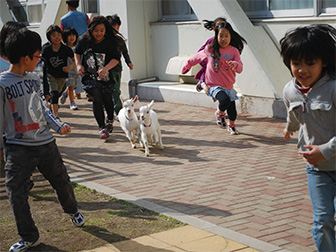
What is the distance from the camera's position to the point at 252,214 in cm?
553

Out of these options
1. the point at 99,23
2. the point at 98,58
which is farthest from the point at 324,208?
the point at 98,58

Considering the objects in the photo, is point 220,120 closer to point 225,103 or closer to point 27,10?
point 225,103

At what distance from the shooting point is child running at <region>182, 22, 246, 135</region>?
917 cm

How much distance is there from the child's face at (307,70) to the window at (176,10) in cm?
1013

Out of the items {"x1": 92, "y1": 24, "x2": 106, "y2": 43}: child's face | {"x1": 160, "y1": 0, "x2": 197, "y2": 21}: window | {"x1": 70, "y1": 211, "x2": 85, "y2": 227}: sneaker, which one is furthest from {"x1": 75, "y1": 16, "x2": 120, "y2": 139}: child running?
{"x1": 160, "y1": 0, "x2": 197, "y2": 21}: window

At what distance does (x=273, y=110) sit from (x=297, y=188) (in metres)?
4.36

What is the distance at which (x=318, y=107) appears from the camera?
145 inches

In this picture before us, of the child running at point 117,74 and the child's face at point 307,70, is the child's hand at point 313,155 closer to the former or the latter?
the child's face at point 307,70

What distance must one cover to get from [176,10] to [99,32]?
534cm

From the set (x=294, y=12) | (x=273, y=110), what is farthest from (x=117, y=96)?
(x=294, y=12)

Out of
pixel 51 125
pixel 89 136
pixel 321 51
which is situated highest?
pixel 321 51

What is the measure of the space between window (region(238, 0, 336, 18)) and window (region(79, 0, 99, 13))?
5.13m

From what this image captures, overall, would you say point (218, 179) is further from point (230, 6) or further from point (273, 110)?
point (230, 6)

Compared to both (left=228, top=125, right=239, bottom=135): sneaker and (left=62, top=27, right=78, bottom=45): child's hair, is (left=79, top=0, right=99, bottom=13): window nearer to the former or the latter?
(left=62, top=27, right=78, bottom=45): child's hair
